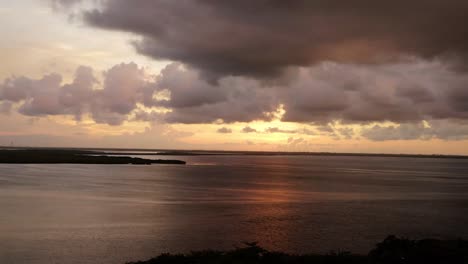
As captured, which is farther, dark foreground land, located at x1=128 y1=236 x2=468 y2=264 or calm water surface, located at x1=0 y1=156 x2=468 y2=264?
calm water surface, located at x1=0 y1=156 x2=468 y2=264

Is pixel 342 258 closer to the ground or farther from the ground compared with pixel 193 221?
farther from the ground

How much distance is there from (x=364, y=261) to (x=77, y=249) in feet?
53.6

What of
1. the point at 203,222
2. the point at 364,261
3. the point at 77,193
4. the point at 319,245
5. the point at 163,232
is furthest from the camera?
the point at 77,193

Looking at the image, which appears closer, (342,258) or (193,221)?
(342,258)

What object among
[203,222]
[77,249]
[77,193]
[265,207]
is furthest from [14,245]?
[77,193]

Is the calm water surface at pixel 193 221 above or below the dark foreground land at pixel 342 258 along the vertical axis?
below

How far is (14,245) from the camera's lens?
2797 centimetres

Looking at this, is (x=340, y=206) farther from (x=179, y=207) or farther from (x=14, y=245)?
(x=14, y=245)

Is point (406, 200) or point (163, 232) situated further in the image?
point (406, 200)

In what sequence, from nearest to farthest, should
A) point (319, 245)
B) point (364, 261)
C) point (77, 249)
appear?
1. point (364, 261)
2. point (77, 249)
3. point (319, 245)

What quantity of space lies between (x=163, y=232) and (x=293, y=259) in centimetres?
1389

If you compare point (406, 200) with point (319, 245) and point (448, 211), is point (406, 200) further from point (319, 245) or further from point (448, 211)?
point (319, 245)

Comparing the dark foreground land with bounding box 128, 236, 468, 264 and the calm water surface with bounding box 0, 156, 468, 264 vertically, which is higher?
the dark foreground land with bounding box 128, 236, 468, 264

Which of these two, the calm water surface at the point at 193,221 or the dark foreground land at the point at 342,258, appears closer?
the dark foreground land at the point at 342,258
